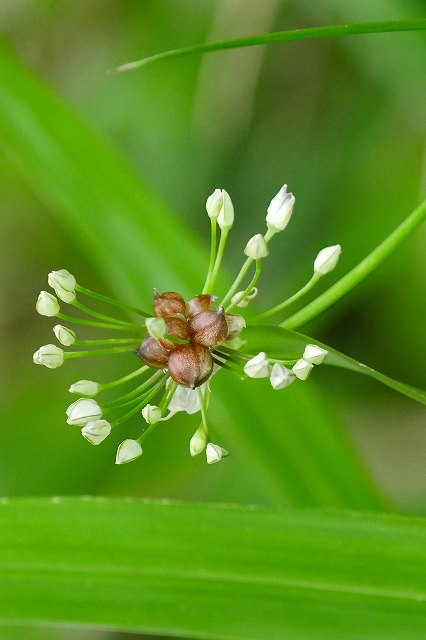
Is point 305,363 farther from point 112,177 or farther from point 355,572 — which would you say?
point 112,177

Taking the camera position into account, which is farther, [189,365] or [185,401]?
[185,401]

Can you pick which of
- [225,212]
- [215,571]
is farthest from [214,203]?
[215,571]

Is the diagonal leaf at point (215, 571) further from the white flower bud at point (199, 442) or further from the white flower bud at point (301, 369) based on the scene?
the white flower bud at point (301, 369)

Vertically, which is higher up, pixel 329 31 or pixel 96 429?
pixel 329 31

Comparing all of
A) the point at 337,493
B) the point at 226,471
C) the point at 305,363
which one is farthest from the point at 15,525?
the point at 226,471

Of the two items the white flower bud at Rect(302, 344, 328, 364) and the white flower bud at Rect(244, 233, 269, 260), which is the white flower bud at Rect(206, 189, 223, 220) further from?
the white flower bud at Rect(302, 344, 328, 364)

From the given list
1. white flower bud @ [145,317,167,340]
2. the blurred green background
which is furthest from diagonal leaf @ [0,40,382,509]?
white flower bud @ [145,317,167,340]

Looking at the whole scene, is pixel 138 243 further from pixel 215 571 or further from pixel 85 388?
pixel 215 571

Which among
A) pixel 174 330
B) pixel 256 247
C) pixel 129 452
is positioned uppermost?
pixel 256 247
